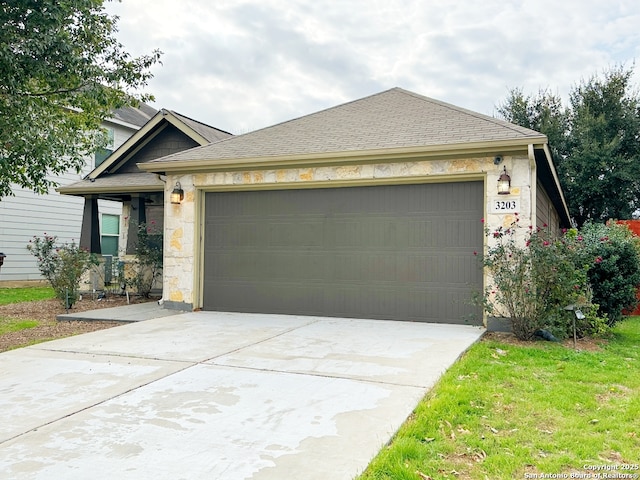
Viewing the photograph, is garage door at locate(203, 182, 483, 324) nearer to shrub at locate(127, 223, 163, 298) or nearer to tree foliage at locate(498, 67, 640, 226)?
shrub at locate(127, 223, 163, 298)

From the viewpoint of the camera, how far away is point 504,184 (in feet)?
22.9

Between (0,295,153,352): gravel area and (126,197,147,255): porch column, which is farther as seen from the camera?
(126,197,147,255): porch column

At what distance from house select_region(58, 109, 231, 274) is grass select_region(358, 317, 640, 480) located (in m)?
8.62

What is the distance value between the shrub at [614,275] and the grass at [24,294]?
11454mm

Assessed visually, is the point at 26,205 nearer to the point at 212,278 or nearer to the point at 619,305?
the point at 212,278

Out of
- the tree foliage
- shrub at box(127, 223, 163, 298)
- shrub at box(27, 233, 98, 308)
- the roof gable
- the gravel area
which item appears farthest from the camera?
the tree foliage

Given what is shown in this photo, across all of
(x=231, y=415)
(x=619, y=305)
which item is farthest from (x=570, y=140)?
(x=231, y=415)

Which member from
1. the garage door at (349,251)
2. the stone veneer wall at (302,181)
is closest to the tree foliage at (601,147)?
the stone veneer wall at (302,181)

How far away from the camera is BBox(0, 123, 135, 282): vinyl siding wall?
14.7 m

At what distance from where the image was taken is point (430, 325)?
24.2ft

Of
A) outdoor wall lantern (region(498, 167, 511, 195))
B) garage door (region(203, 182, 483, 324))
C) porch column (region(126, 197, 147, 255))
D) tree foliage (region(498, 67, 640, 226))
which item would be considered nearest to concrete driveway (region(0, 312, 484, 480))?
garage door (region(203, 182, 483, 324))

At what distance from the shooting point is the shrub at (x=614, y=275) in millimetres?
7238

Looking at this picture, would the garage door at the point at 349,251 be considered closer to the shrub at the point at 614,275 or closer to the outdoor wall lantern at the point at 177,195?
the outdoor wall lantern at the point at 177,195

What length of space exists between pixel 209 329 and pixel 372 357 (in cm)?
275
